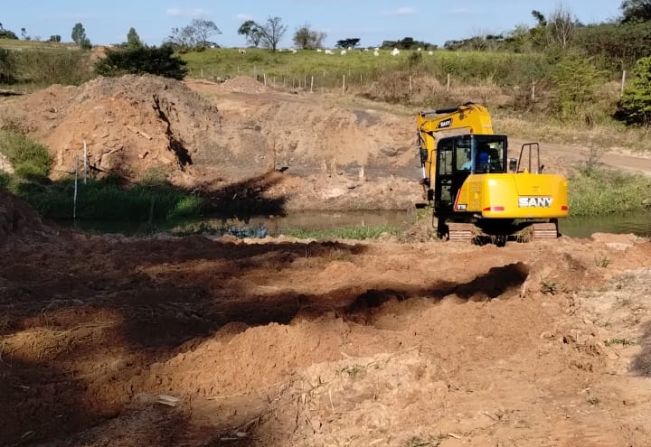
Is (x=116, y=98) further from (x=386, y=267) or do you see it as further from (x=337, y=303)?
(x=337, y=303)

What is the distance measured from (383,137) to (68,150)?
40.5ft

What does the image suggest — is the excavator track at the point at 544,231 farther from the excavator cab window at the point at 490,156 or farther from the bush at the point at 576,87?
the bush at the point at 576,87

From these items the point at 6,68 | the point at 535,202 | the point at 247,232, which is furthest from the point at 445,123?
the point at 6,68

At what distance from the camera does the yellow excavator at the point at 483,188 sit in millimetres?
13367

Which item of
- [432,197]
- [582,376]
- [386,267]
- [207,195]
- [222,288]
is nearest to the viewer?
[582,376]

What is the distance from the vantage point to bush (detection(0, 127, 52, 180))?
26703mm

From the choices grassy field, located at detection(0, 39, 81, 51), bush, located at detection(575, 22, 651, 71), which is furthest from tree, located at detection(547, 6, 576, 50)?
grassy field, located at detection(0, 39, 81, 51)

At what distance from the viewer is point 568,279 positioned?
9453 millimetres

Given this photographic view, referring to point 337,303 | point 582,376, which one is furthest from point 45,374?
point 582,376

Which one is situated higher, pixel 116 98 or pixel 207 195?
pixel 116 98

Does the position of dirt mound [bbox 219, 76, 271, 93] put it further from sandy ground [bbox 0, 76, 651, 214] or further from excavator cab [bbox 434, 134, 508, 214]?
excavator cab [bbox 434, 134, 508, 214]

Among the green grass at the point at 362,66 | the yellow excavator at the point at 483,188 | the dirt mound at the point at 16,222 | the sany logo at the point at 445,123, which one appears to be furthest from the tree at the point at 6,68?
the sany logo at the point at 445,123

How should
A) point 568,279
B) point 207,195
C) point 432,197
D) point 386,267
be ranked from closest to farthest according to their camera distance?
1. point 568,279
2. point 386,267
3. point 432,197
4. point 207,195

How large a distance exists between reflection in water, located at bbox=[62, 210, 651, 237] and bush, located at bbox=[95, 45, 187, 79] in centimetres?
1943
